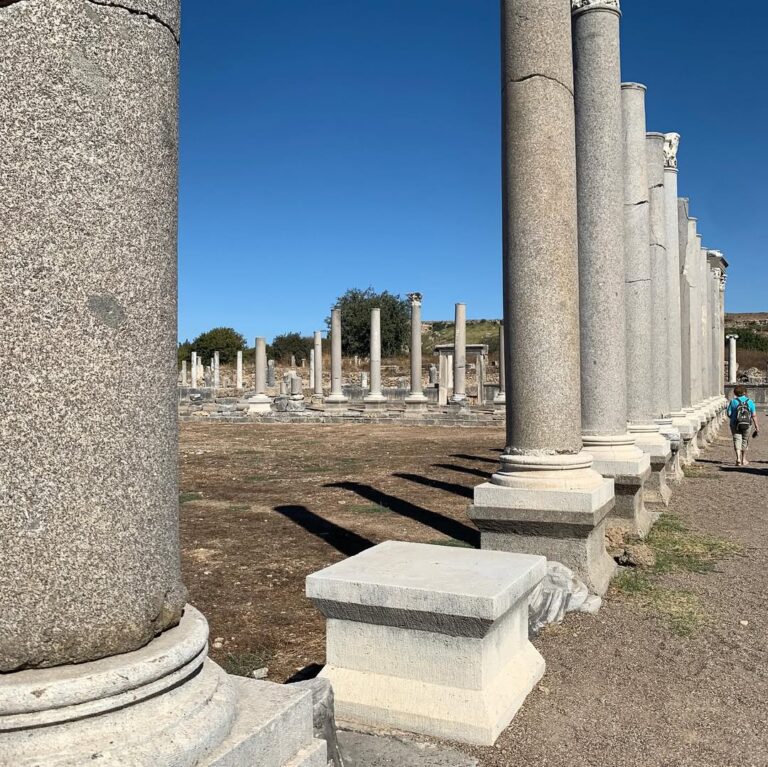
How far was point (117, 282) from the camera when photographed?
2350 millimetres

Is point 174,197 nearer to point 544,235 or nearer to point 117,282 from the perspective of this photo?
point 117,282

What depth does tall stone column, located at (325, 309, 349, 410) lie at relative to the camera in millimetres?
32625

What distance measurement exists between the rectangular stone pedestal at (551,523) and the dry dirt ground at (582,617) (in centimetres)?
37

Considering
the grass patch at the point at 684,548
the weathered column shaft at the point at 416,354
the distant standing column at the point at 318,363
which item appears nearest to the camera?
the grass patch at the point at 684,548

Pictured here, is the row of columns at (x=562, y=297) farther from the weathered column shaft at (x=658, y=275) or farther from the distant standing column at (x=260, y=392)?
the distant standing column at (x=260, y=392)

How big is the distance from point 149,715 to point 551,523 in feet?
14.7

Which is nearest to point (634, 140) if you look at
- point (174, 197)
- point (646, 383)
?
point (646, 383)

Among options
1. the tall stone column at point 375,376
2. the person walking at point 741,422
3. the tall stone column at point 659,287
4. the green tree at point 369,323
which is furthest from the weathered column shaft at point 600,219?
the green tree at point 369,323

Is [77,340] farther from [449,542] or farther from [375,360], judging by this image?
[375,360]

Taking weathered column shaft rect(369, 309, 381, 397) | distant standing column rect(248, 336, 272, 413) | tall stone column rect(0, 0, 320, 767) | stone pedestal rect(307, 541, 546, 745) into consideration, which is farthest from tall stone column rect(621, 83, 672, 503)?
distant standing column rect(248, 336, 272, 413)

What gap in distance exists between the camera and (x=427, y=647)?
3.86m

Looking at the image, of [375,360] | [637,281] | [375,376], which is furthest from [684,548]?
[375,360]

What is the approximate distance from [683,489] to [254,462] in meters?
8.70

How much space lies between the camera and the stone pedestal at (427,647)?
374 centimetres
